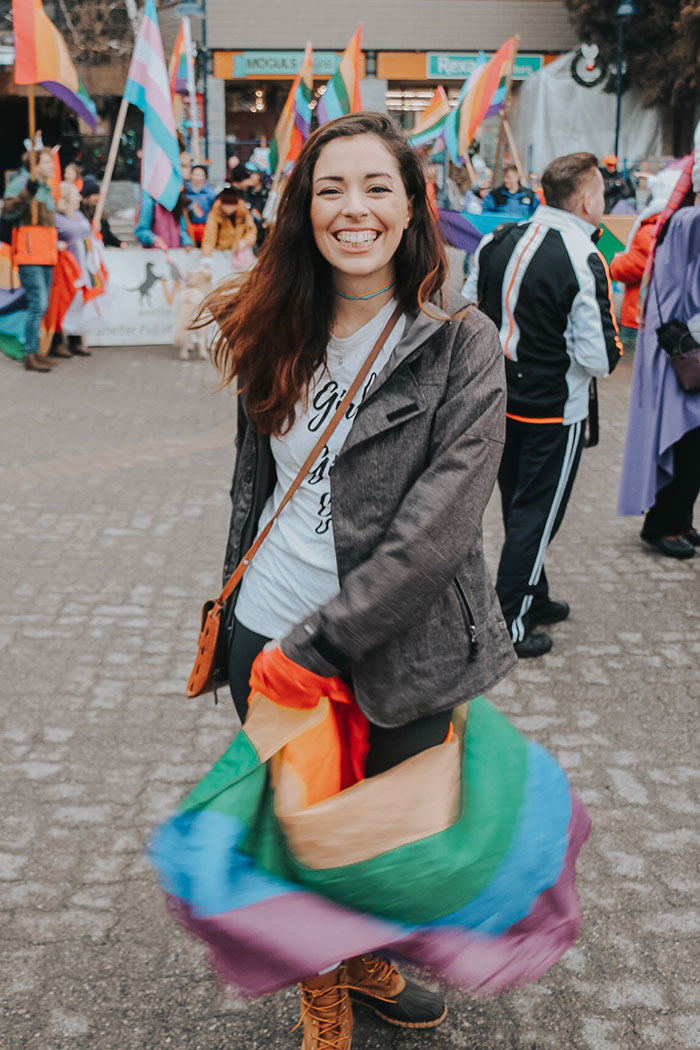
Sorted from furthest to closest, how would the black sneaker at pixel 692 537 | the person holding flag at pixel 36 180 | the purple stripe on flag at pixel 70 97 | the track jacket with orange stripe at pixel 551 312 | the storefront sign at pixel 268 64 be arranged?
the storefront sign at pixel 268 64, the purple stripe on flag at pixel 70 97, the person holding flag at pixel 36 180, the black sneaker at pixel 692 537, the track jacket with orange stripe at pixel 551 312

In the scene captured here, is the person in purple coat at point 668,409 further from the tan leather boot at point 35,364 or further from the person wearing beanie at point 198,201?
the person wearing beanie at point 198,201

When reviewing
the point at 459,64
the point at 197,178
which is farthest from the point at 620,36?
the point at 197,178

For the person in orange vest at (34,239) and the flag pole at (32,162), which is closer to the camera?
the flag pole at (32,162)

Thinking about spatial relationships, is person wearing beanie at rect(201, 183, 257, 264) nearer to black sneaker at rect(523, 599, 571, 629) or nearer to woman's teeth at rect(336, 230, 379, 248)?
black sneaker at rect(523, 599, 571, 629)

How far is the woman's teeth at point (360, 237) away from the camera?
2125 mm

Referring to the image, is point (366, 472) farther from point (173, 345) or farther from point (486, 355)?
point (173, 345)

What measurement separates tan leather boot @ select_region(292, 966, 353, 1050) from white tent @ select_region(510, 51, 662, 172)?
88.9 ft

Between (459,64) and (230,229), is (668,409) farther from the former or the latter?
(459,64)

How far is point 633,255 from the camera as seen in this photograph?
258 inches

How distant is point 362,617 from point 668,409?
4.15 m

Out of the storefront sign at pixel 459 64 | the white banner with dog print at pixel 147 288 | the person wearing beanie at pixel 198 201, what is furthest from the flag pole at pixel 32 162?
the storefront sign at pixel 459 64

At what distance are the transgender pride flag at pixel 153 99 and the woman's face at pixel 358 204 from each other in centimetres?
1046

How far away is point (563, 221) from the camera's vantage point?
4.47 metres

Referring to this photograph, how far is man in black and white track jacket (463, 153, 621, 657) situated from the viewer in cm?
442
